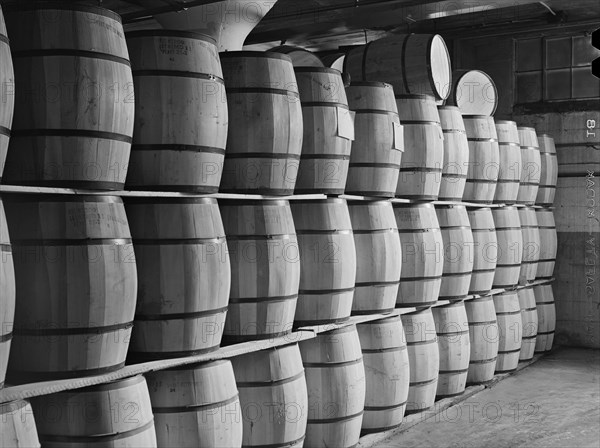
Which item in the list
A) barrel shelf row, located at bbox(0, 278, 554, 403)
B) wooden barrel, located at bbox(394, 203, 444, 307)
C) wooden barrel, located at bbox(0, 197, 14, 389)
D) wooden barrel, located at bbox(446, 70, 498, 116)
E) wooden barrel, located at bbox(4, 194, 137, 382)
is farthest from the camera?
wooden barrel, located at bbox(446, 70, 498, 116)

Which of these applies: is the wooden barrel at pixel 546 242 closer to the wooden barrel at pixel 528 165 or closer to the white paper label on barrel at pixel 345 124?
the wooden barrel at pixel 528 165

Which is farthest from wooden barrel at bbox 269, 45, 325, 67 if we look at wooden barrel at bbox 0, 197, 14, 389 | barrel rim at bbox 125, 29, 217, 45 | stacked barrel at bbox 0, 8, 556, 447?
wooden barrel at bbox 0, 197, 14, 389

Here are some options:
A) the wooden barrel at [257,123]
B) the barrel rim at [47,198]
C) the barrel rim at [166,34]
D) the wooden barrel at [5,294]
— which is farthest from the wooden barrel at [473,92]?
the wooden barrel at [5,294]

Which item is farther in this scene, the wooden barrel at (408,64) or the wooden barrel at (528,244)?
the wooden barrel at (528,244)

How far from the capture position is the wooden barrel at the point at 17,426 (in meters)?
2.93

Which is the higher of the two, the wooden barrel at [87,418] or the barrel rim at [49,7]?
the barrel rim at [49,7]

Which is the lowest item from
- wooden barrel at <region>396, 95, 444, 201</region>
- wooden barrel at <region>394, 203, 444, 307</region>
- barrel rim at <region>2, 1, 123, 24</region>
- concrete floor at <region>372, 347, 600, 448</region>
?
concrete floor at <region>372, 347, 600, 448</region>

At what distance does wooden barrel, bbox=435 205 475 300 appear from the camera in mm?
6277

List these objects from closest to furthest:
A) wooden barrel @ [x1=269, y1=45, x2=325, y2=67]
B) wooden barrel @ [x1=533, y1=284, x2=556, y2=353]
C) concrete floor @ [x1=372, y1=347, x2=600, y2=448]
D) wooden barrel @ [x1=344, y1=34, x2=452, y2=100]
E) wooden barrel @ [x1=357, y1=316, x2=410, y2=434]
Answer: wooden barrel @ [x1=357, y1=316, x2=410, y2=434] → concrete floor @ [x1=372, y1=347, x2=600, y2=448] → wooden barrel @ [x1=344, y1=34, x2=452, y2=100] → wooden barrel @ [x1=269, y1=45, x2=325, y2=67] → wooden barrel @ [x1=533, y1=284, x2=556, y2=353]

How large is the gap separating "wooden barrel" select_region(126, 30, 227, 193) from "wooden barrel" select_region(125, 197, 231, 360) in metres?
0.12

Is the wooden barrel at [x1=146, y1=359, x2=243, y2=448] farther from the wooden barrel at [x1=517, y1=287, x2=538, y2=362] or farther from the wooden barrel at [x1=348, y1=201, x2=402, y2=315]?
the wooden barrel at [x1=517, y1=287, x2=538, y2=362]

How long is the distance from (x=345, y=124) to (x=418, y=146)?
111cm

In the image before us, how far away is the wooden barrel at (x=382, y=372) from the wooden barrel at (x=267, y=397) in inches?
43.0

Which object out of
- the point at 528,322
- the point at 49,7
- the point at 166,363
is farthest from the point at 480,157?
the point at 49,7
